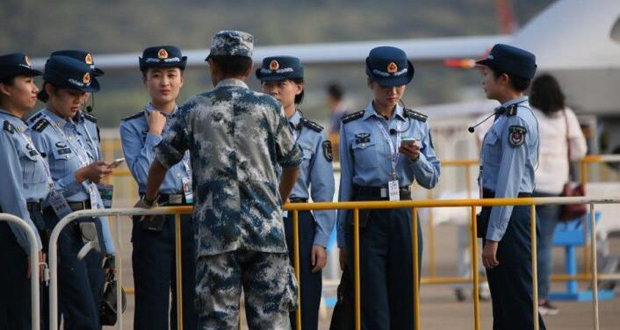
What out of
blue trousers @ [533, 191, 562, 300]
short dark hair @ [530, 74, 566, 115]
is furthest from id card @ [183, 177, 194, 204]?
short dark hair @ [530, 74, 566, 115]

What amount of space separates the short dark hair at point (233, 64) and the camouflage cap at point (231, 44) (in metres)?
0.02

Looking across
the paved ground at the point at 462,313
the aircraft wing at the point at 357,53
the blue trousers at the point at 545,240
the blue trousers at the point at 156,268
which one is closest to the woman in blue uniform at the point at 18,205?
the blue trousers at the point at 156,268

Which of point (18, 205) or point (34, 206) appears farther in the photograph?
point (34, 206)

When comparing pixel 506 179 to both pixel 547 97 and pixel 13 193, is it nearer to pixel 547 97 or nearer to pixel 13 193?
pixel 13 193

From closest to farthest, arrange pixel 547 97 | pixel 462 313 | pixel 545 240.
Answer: pixel 545 240, pixel 547 97, pixel 462 313

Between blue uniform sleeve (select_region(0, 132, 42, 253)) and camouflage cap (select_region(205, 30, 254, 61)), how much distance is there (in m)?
1.35

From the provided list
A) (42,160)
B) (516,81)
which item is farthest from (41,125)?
(516,81)

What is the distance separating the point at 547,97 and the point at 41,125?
4361 millimetres

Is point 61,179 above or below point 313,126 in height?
below

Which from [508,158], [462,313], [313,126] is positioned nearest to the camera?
[508,158]

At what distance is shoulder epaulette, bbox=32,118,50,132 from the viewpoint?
6977 mm

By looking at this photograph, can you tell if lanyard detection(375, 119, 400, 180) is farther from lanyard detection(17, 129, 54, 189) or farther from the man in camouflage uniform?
lanyard detection(17, 129, 54, 189)

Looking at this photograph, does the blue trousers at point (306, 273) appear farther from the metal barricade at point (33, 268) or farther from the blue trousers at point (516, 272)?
the metal barricade at point (33, 268)

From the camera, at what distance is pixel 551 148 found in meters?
10.1
